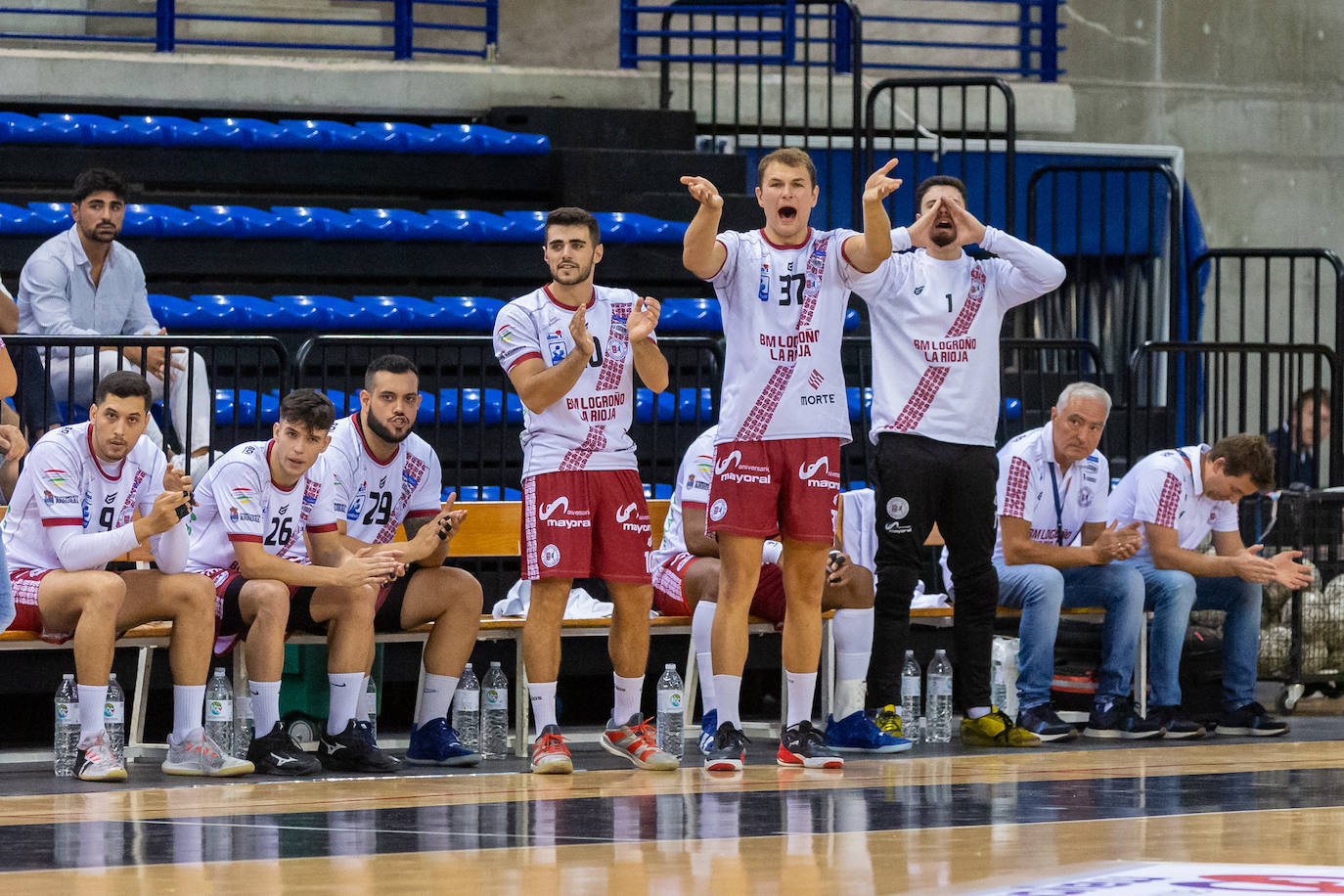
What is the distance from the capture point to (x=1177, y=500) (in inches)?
305

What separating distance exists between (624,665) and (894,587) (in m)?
1.08

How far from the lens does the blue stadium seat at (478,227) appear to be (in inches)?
411

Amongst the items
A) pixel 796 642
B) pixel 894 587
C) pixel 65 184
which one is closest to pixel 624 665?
pixel 796 642

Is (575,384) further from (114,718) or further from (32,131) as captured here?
(32,131)

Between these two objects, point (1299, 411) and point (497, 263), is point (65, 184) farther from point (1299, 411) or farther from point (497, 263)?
point (1299, 411)

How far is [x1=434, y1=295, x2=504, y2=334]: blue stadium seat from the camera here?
9930 millimetres

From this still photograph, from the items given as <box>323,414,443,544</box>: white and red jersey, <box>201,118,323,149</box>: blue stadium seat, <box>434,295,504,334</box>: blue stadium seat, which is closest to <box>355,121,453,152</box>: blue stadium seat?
<box>201,118,323,149</box>: blue stadium seat

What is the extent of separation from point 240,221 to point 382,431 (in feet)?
12.0

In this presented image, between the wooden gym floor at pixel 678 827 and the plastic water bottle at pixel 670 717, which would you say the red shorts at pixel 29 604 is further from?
the plastic water bottle at pixel 670 717

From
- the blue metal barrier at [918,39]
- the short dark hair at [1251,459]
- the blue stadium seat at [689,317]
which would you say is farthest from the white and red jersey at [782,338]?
the blue metal barrier at [918,39]

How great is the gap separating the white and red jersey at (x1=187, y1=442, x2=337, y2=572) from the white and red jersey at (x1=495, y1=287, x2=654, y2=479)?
2.51 ft

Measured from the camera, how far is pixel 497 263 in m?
10.5

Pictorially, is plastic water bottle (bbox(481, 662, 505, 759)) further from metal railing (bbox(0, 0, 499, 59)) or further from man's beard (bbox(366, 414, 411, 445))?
metal railing (bbox(0, 0, 499, 59))

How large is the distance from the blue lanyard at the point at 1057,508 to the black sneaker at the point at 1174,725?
0.74m
